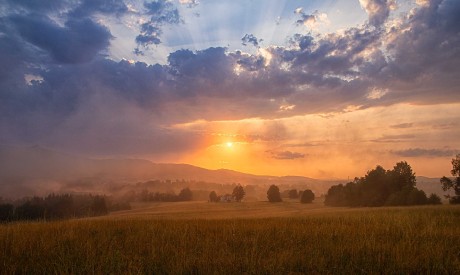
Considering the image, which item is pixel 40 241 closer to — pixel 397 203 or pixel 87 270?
pixel 87 270

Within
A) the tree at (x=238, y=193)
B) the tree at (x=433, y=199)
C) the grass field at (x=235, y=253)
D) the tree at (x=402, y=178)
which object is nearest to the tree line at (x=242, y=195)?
the tree at (x=238, y=193)

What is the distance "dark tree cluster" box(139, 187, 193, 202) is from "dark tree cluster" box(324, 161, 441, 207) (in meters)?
77.0

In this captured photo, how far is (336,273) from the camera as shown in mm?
5508

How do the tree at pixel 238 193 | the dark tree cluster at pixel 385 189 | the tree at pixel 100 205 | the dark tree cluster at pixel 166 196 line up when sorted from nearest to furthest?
the dark tree cluster at pixel 385 189 → the tree at pixel 100 205 → the tree at pixel 238 193 → the dark tree cluster at pixel 166 196

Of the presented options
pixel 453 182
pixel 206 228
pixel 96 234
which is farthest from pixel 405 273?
pixel 453 182

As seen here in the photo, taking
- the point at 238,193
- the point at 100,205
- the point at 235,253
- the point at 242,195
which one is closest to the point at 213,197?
the point at 238,193

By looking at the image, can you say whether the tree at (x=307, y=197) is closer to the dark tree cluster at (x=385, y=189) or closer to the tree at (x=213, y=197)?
the dark tree cluster at (x=385, y=189)

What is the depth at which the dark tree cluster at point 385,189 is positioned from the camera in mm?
64206

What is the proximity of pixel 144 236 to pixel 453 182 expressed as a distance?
198 feet

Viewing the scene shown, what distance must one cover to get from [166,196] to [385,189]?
9338 cm

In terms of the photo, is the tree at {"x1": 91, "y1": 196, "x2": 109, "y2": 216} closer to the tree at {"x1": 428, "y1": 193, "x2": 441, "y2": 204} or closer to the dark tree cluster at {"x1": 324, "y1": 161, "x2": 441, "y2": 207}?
the dark tree cluster at {"x1": 324, "y1": 161, "x2": 441, "y2": 207}

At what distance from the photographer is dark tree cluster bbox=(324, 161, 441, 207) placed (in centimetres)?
6421

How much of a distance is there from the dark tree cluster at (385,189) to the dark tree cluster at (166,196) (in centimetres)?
7697

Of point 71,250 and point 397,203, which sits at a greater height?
point 71,250
